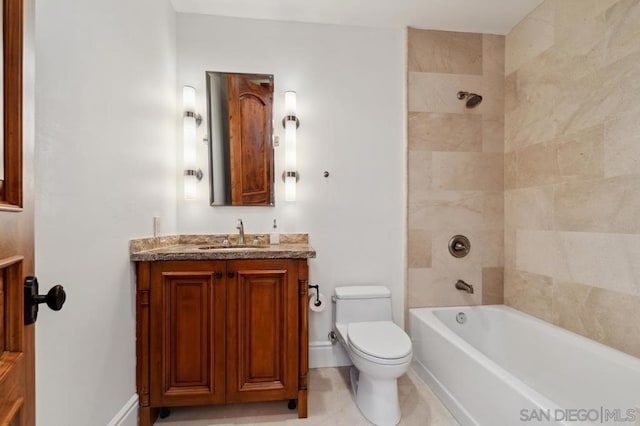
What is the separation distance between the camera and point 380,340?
1.65 meters

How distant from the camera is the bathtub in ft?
4.17

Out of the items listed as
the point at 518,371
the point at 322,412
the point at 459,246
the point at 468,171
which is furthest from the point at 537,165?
the point at 322,412

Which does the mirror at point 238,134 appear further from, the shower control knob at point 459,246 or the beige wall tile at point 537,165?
the beige wall tile at point 537,165

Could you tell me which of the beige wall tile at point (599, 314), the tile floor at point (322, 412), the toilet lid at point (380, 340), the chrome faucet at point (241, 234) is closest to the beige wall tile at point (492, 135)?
the beige wall tile at point (599, 314)

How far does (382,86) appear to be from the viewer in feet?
7.33

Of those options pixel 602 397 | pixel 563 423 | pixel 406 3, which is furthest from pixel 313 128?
pixel 602 397

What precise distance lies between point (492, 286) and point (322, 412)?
1.53 m

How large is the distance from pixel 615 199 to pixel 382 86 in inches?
60.0

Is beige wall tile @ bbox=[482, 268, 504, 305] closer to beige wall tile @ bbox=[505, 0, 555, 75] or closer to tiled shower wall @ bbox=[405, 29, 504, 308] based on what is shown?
tiled shower wall @ bbox=[405, 29, 504, 308]

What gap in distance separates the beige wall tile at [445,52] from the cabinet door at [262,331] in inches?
69.1

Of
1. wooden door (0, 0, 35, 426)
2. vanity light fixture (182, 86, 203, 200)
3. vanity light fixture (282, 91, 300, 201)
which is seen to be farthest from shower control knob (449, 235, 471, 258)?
wooden door (0, 0, 35, 426)

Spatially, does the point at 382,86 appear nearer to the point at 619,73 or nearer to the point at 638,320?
the point at 619,73

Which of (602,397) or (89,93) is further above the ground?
(89,93)

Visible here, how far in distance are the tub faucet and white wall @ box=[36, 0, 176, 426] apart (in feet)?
6.89
